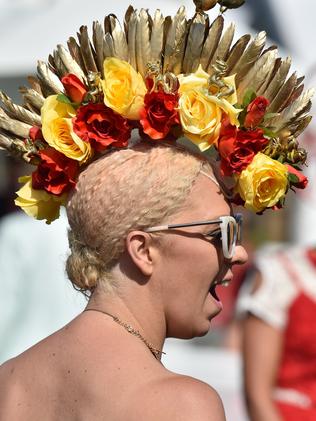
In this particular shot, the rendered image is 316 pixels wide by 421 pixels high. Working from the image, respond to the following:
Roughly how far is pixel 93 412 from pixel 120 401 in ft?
0.26

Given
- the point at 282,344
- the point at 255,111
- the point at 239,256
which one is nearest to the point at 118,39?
the point at 255,111

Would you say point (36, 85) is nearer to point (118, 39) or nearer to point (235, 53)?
point (118, 39)

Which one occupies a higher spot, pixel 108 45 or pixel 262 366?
pixel 108 45

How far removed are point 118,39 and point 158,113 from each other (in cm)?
22

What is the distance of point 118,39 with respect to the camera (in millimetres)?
2508

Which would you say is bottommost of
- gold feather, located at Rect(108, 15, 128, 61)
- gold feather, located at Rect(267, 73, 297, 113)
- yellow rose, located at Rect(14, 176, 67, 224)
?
yellow rose, located at Rect(14, 176, 67, 224)

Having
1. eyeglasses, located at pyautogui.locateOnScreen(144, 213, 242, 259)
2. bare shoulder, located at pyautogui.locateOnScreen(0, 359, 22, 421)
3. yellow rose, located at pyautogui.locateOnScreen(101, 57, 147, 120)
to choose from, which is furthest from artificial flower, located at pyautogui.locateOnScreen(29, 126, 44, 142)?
bare shoulder, located at pyautogui.locateOnScreen(0, 359, 22, 421)

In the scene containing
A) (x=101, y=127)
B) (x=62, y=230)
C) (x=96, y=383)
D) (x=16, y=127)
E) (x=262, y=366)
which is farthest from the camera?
(x=62, y=230)

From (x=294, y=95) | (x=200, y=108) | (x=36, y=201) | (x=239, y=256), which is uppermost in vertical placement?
(x=294, y=95)

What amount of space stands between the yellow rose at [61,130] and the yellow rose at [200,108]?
0.26m

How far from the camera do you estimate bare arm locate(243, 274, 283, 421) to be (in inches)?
172

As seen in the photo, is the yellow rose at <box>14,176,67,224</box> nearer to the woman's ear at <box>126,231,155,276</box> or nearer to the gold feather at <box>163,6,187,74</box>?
the woman's ear at <box>126,231,155,276</box>

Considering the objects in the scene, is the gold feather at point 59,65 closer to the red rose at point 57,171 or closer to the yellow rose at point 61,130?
the yellow rose at point 61,130

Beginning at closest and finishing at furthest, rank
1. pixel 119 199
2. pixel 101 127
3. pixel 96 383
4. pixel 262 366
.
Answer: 1. pixel 96 383
2. pixel 119 199
3. pixel 101 127
4. pixel 262 366
